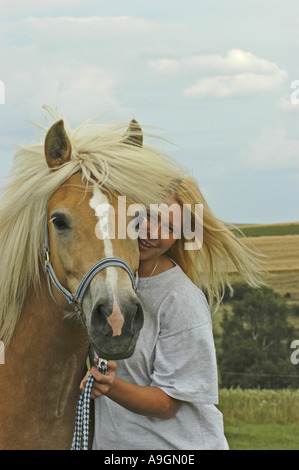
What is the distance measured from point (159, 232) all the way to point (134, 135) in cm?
53

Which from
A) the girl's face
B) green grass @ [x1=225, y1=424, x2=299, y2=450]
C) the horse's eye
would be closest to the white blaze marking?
the horse's eye

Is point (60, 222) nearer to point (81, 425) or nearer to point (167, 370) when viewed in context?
point (167, 370)

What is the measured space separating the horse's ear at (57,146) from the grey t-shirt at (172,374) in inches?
28.7

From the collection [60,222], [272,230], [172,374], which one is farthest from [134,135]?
[272,230]

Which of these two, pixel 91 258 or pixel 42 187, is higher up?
pixel 42 187

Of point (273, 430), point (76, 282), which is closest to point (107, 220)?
point (76, 282)

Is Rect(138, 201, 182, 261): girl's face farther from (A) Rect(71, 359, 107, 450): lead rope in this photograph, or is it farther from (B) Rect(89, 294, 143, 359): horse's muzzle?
(A) Rect(71, 359, 107, 450): lead rope

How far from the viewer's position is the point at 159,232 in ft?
9.17

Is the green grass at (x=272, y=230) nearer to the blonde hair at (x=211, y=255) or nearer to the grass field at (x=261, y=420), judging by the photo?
the grass field at (x=261, y=420)

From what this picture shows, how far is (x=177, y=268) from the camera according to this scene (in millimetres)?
2877

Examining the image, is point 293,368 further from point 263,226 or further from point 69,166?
point 69,166

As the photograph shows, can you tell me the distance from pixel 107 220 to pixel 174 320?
0.59 m

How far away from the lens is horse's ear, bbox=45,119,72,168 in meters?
2.69

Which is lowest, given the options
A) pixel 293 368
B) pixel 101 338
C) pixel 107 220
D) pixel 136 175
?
pixel 293 368
